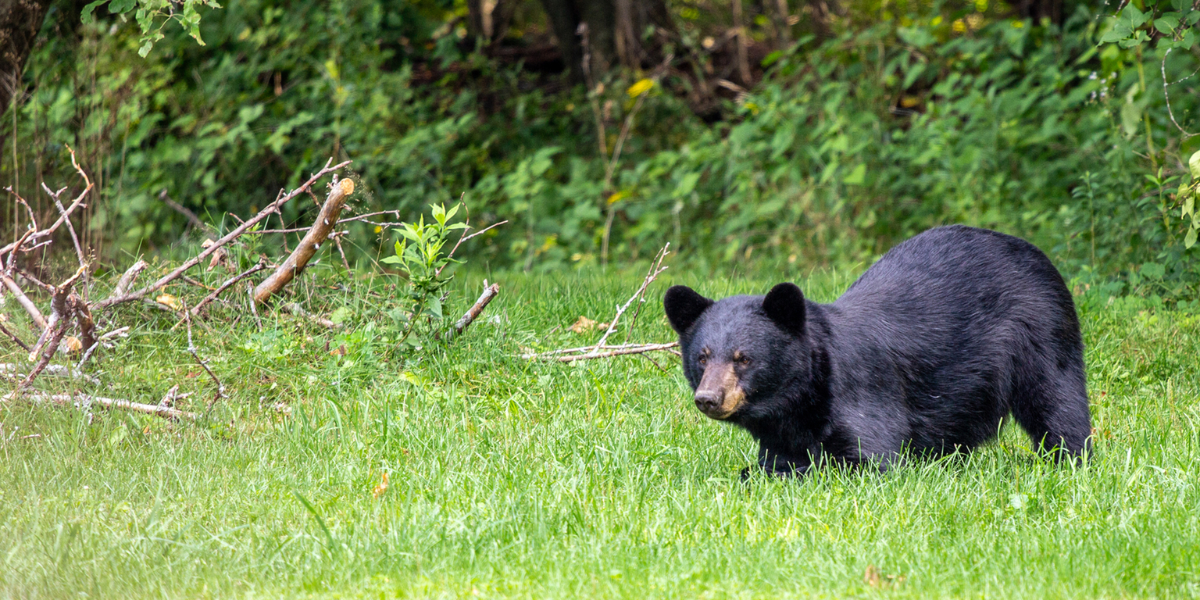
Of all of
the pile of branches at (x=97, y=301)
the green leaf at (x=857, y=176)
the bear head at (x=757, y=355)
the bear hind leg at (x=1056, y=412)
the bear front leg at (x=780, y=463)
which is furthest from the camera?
the green leaf at (x=857, y=176)

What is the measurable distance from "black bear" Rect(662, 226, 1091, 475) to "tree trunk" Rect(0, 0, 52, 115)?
14.2ft

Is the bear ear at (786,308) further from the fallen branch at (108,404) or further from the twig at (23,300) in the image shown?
the twig at (23,300)

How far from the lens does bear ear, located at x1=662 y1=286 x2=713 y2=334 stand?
418 centimetres

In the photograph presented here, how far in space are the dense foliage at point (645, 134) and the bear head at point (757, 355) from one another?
3745 mm

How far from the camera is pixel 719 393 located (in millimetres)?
3859

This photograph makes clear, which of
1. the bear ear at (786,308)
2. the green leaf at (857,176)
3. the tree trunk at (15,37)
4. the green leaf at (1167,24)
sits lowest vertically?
the green leaf at (857,176)

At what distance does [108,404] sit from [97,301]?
35.1 inches

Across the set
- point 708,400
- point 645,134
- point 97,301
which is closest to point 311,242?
point 97,301

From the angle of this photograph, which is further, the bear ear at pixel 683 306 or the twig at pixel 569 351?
the twig at pixel 569 351

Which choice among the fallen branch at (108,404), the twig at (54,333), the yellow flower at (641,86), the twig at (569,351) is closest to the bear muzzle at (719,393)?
the twig at (569,351)

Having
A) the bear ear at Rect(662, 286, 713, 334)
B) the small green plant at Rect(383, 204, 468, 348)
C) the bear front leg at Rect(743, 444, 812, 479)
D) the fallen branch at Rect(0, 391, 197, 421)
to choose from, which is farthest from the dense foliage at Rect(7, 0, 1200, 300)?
the bear ear at Rect(662, 286, 713, 334)

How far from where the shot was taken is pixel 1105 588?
3061mm

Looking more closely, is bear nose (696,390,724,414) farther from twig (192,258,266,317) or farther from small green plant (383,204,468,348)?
twig (192,258,266,317)

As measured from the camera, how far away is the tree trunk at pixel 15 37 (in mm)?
6102
